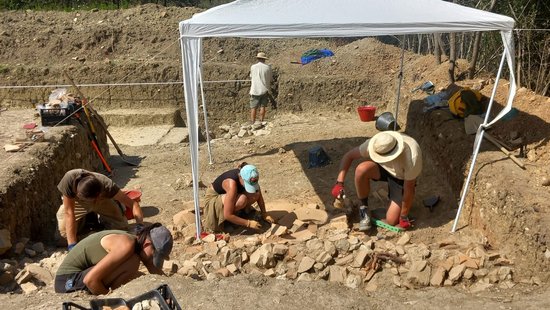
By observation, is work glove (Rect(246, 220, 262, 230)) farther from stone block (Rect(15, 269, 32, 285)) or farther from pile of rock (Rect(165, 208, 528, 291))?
stone block (Rect(15, 269, 32, 285))

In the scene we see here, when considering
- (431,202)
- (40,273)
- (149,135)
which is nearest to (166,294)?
(40,273)

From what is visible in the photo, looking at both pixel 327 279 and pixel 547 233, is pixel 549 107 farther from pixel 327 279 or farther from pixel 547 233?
pixel 327 279

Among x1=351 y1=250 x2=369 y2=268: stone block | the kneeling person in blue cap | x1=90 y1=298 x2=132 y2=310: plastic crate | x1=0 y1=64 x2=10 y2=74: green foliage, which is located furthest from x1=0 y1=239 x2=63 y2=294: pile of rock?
x1=0 y1=64 x2=10 y2=74: green foliage

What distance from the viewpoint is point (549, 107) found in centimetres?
612

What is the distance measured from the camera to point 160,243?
3.43 metres

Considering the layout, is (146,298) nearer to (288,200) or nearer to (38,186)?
(38,186)

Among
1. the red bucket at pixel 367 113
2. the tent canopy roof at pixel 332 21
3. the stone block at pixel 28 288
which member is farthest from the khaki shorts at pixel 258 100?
the stone block at pixel 28 288

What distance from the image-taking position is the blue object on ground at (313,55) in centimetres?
1227

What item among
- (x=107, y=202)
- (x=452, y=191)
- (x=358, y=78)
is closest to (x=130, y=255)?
(x=107, y=202)

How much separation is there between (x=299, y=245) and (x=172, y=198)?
2.44 metres

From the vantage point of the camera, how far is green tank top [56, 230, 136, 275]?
3572 millimetres

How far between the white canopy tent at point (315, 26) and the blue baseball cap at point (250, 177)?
524mm

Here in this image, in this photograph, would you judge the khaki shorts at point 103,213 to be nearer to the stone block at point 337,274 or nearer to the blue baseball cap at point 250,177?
the blue baseball cap at point 250,177

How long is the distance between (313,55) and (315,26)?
25.2ft
